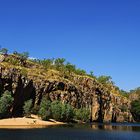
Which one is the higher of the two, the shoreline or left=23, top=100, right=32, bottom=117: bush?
left=23, top=100, right=32, bottom=117: bush

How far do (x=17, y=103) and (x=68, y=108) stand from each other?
25706 mm

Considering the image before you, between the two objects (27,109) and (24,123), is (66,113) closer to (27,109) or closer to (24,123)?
(27,109)

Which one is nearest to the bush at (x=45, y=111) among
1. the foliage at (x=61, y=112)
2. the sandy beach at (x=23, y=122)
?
the foliage at (x=61, y=112)

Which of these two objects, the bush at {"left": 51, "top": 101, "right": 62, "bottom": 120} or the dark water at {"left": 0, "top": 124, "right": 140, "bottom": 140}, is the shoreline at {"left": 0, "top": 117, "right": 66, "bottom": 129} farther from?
the dark water at {"left": 0, "top": 124, "right": 140, "bottom": 140}

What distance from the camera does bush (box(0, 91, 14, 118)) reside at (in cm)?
15750

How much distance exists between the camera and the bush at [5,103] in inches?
6201

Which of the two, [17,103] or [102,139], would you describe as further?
[17,103]

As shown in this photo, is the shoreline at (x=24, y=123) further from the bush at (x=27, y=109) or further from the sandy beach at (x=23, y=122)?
the bush at (x=27, y=109)

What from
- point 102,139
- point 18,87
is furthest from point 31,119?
point 102,139

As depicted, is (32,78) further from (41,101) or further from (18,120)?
(18,120)

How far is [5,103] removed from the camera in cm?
15962

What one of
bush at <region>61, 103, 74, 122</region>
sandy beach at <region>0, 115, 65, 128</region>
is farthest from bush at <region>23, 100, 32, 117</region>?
bush at <region>61, 103, 74, 122</region>

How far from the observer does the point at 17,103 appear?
181 metres

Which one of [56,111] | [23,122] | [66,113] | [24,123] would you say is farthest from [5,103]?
[66,113]
